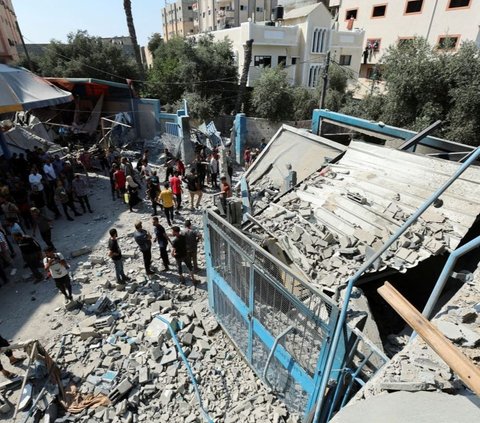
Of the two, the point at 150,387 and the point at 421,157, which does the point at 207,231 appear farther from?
the point at 421,157

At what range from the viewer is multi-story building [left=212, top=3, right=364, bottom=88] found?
25.1 metres

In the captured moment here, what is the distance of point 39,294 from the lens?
6.86m

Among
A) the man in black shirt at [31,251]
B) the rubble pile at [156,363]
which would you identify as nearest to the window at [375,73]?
the rubble pile at [156,363]

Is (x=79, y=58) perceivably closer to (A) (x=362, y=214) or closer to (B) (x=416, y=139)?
(B) (x=416, y=139)

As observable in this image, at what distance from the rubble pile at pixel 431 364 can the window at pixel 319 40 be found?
29.3 metres

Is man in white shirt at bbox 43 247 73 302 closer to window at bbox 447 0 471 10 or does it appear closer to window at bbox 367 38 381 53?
window at bbox 447 0 471 10

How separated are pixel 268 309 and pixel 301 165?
17.0 ft

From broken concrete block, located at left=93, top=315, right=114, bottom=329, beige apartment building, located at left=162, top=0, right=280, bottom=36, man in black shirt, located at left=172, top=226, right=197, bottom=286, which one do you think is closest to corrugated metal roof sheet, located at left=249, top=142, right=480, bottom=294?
man in black shirt, located at left=172, top=226, right=197, bottom=286

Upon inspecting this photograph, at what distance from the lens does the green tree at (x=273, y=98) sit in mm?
18969

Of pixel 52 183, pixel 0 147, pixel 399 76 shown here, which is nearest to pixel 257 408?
pixel 52 183

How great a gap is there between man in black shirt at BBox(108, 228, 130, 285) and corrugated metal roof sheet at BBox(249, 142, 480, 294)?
322cm

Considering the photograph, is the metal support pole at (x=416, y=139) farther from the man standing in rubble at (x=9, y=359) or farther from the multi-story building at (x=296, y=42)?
the multi-story building at (x=296, y=42)

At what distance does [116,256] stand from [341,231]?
187 inches

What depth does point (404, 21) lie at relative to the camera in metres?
26.2
